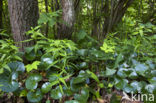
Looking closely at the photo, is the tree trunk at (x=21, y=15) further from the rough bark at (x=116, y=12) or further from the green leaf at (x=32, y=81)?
the rough bark at (x=116, y=12)

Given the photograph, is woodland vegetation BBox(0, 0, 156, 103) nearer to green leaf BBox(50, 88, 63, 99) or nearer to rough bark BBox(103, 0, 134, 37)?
green leaf BBox(50, 88, 63, 99)

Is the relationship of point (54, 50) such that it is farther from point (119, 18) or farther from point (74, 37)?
point (119, 18)

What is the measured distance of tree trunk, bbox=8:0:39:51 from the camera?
1.51 meters

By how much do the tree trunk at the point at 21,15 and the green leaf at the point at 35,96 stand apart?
671 mm

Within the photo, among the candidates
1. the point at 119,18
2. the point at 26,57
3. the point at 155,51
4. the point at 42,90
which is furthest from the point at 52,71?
the point at 119,18

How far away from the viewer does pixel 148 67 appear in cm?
132

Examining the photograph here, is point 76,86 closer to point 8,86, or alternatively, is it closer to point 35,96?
point 35,96

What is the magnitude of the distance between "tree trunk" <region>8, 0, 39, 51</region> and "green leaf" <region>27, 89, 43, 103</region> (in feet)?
2.20

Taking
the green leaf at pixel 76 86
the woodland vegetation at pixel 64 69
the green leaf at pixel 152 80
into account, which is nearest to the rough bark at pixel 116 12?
the woodland vegetation at pixel 64 69

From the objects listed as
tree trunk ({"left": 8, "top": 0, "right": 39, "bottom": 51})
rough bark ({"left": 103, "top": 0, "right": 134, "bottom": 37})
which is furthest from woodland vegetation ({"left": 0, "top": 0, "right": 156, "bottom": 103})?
rough bark ({"left": 103, "top": 0, "right": 134, "bottom": 37})

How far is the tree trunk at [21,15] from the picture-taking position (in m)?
1.51

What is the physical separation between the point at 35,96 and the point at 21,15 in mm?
1003

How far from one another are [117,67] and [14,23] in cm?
137

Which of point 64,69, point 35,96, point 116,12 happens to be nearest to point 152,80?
point 64,69
